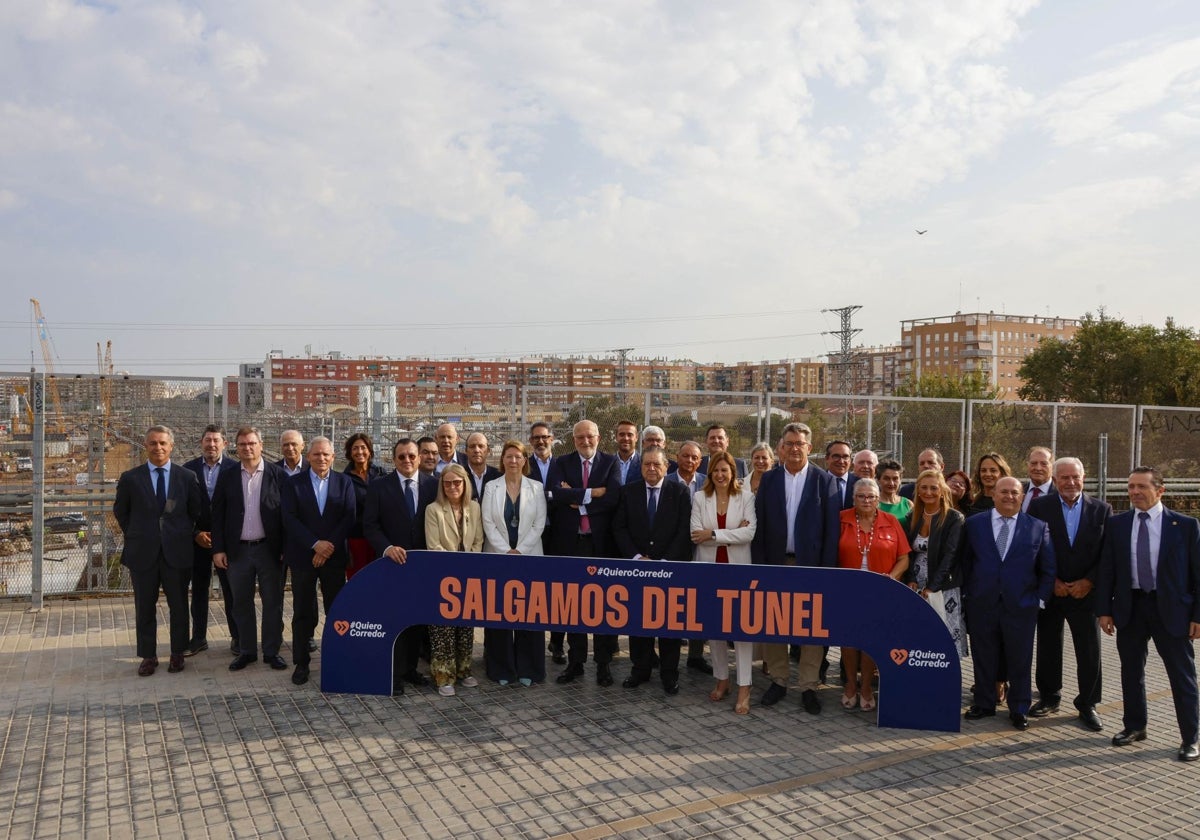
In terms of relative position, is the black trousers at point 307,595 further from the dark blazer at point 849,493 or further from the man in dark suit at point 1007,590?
Result: the man in dark suit at point 1007,590

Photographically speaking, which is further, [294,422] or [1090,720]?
[294,422]

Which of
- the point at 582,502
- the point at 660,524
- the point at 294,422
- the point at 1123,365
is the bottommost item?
the point at 660,524

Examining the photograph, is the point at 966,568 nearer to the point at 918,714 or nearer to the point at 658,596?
the point at 918,714

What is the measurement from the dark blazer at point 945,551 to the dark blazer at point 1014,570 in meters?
0.12

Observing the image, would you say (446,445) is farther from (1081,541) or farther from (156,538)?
(1081,541)

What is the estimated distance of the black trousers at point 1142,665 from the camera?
5.39 m

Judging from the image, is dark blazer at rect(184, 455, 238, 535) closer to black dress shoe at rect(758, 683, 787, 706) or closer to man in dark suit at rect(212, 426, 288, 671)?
man in dark suit at rect(212, 426, 288, 671)

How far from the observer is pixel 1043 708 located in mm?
6125

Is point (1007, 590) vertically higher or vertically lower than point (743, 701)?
higher

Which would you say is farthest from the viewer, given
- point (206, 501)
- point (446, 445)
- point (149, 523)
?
point (446, 445)

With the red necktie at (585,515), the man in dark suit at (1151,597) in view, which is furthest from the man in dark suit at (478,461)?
the man in dark suit at (1151,597)

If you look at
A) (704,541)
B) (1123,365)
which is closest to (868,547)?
(704,541)

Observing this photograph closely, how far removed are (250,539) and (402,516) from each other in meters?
1.33

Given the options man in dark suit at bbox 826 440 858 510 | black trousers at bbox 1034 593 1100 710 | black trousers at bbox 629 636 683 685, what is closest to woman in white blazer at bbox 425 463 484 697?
black trousers at bbox 629 636 683 685
